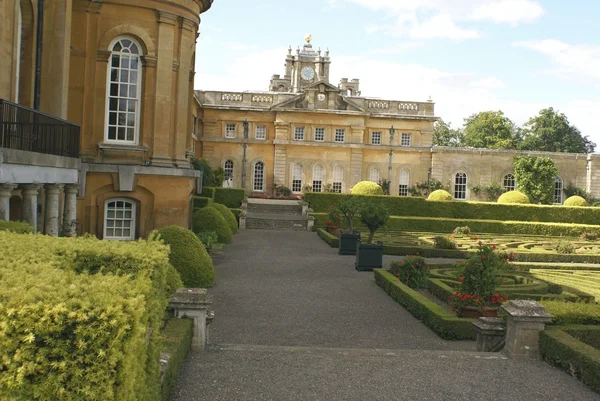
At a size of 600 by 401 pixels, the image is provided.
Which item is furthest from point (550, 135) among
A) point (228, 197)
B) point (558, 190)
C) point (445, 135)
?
point (228, 197)

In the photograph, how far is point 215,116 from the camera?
148ft

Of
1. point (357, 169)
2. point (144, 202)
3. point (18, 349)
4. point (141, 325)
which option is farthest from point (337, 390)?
point (357, 169)

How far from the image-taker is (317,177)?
148ft

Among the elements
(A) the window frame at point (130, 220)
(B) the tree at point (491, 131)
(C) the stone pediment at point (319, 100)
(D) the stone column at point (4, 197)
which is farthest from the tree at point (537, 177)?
(D) the stone column at point (4, 197)

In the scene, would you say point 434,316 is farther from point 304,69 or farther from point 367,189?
point 304,69

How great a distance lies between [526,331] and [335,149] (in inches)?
1463

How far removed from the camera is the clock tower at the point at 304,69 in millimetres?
72062

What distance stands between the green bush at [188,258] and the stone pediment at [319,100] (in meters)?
31.9

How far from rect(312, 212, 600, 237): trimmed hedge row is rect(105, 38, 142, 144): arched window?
15.1 m

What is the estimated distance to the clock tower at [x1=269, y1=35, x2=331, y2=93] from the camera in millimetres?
72062

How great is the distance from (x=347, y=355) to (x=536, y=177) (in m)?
40.1

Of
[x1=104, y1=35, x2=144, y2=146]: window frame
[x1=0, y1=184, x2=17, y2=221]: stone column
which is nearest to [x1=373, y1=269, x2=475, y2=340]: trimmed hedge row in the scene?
[x1=0, y1=184, x2=17, y2=221]: stone column

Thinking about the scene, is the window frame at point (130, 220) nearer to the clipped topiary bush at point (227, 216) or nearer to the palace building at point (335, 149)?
the clipped topiary bush at point (227, 216)

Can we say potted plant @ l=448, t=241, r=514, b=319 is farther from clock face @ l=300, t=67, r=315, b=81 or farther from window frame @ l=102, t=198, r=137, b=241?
clock face @ l=300, t=67, r=315, b=81
